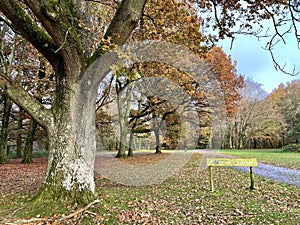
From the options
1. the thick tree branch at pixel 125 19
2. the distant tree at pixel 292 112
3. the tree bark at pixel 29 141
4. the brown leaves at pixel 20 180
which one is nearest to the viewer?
the thick tree branch at pixel 125 19

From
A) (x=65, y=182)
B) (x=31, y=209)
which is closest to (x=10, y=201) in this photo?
(x=31, y=209)

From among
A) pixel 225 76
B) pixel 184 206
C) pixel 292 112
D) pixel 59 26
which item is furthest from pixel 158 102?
pixel 292 112

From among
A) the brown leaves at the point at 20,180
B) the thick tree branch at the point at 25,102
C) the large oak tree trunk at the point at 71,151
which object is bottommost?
the brown leaves at the point at 20,180

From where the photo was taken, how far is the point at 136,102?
21.2 m

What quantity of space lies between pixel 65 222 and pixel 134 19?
167 inches

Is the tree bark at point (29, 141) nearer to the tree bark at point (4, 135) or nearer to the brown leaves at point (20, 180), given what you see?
the tree bark at point (4, 135)

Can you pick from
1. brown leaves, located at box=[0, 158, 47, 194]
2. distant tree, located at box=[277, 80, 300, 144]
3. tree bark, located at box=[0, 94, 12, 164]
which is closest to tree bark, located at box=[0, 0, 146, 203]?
brown leaves, located at box=[0, 158, 47, 194]

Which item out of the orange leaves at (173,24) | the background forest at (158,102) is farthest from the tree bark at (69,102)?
the orange leaves at (173,24)

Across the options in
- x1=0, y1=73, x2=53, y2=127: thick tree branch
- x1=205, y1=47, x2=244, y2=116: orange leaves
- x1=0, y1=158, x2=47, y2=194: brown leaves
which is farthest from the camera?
x1=205, y1=47, x2=244, y2=116: orange leaves

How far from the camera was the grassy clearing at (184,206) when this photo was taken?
14.3 ft

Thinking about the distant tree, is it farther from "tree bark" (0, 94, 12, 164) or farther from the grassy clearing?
"tree bark" (0, 94, 12, 164)

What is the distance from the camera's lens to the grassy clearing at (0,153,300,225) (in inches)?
172

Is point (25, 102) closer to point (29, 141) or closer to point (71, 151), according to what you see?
point (71, 151)

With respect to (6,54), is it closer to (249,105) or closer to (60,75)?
(60,75)
